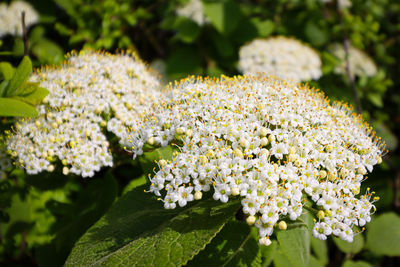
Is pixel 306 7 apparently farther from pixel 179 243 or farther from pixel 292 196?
pixel 179 243

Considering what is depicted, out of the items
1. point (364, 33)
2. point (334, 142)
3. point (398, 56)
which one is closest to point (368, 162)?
point (334, 142)

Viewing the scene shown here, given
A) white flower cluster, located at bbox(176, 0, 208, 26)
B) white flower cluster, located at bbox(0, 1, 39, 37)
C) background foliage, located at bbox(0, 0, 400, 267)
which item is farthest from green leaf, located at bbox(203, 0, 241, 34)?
white flower cluster, located at bbox(0, 1, 39, 37)

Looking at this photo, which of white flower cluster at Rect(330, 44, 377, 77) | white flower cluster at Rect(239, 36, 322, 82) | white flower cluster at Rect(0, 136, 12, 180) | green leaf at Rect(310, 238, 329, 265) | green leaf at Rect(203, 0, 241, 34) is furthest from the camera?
white flower cluster at Rect(330, 44, 377, 77)

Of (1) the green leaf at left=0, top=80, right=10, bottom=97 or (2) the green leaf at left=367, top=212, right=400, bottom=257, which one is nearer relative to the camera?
(1) the green leaf at left=0, top=80, right=10, bottom=97

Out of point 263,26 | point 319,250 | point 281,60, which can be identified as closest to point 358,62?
point 263,26

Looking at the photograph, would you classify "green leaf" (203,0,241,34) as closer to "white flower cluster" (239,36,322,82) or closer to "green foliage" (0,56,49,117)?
"white flower cluster" (239,36,322,82)
